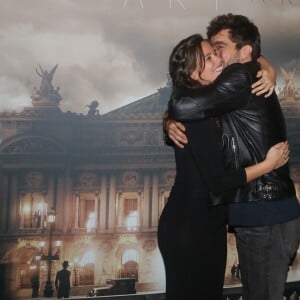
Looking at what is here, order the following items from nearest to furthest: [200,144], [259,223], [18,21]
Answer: [200,144], [259,223], [18,21]

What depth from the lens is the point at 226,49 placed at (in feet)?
4.92

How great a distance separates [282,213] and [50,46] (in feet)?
5.82

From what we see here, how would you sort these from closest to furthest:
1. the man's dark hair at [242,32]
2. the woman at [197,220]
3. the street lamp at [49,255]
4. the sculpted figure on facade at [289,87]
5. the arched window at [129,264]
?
the woman at [197,220] < the man's dark hair at [242,32] < the street lamp at [49,255] < the arched window at [129,264] < the sculpted figure on facade at [289,87]

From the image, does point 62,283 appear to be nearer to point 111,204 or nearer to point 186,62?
point 111,204

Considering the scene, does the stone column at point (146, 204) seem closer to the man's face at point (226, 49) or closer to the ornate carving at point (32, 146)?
the ornate carving at point (32, 146)

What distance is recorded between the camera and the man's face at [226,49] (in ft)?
4.89

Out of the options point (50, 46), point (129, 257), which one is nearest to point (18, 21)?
point (50, 46)

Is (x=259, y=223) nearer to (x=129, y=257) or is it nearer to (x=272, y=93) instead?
(x=272, y=93)

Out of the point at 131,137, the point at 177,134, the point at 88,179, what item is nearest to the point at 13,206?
the point at 88,179

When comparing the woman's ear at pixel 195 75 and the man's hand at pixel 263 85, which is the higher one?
the woman's ear at pixel 195 75

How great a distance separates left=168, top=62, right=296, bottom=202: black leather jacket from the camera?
1.25 meters

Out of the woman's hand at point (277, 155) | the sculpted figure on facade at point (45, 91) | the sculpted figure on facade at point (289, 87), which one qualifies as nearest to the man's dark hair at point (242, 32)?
the woman's hand at point (277, 155)

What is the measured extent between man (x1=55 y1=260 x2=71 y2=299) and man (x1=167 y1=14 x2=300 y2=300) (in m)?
1.43

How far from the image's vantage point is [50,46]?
2543mm
